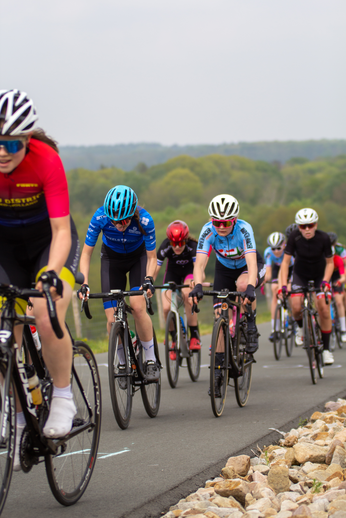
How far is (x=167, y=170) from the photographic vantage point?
119 m

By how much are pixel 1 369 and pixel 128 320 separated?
127 inches

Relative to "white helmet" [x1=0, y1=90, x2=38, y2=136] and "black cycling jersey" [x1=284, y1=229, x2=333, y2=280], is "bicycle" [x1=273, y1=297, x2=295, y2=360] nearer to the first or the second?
"black cycling jersey" [x1=284, y1=229, x2=333, y2=280]

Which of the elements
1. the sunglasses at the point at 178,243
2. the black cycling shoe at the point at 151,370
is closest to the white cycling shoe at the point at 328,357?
the sunglasses at the point at 178,243

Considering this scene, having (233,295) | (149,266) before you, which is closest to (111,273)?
(149,266)

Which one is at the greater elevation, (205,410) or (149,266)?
(149,266)

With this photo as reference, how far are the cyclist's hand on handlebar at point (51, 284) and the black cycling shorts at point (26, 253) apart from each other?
47 centimetres

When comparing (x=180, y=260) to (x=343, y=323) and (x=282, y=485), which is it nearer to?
(x=343, y=323)

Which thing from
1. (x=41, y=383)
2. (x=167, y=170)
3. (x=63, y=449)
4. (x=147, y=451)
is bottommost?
(x=147, y=451)

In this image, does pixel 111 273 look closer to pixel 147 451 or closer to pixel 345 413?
pixel 147 451

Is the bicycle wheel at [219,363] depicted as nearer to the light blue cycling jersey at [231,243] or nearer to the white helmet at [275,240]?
the light blue cycling jersey at [231,243]

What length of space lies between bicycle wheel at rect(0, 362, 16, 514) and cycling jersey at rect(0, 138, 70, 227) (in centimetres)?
91

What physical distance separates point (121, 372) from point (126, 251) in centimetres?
141

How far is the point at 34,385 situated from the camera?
3.74 metres

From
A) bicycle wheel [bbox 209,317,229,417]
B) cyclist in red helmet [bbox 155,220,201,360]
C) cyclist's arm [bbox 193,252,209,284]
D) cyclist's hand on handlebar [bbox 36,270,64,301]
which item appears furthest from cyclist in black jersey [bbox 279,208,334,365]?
cyclist's hand on handlebar [bbox 36,270,64,301]
